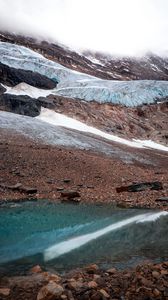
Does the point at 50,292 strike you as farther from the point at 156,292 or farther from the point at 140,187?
the point at 140,187

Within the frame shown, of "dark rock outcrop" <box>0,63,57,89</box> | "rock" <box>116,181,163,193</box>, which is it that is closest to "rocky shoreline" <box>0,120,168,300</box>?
"rock" <box>116,181,163,193</box>

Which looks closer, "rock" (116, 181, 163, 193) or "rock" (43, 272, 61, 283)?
"rock" (43, 272, 61, 283)

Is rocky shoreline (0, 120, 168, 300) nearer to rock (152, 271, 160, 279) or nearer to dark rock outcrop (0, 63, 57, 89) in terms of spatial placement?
rock (152, 271, 160, 279)

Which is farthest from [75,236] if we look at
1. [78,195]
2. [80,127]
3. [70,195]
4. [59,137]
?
[80,127]

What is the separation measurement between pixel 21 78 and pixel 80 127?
1023 inches

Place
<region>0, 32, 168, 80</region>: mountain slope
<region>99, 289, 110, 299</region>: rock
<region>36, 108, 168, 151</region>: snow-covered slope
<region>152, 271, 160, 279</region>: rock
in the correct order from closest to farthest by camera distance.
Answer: <region>99, 289, 110, 299</region>: rock, <region>152, 271, 160, 279</region>: rock, <region>36, 108, 168, 151</region>: snow-covered slope, <region>0, 32, 168, 80</region>: mountain slope

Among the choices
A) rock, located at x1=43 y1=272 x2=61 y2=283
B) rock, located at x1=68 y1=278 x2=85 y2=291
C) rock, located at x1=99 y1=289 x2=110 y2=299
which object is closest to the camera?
rock, located at x1=99 y1=289 x2=110 y2=299

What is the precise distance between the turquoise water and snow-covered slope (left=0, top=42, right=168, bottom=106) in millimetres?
59212

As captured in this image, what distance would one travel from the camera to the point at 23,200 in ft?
74.4

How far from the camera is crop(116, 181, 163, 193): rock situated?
1019 inches

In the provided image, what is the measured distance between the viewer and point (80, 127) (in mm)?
62000

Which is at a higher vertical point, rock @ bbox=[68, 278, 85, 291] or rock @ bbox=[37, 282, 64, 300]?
rock @ bbox=[37, 282, 64, 300]

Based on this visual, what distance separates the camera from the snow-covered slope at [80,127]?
60.7 meters

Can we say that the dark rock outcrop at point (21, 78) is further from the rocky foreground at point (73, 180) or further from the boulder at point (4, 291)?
the boulder at point (4, 291)
